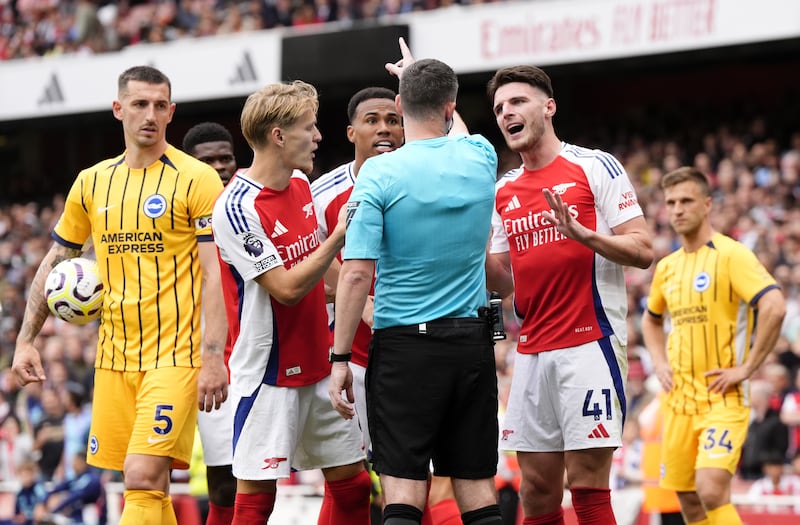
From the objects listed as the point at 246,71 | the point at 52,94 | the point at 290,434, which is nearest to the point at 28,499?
the point at 290,434

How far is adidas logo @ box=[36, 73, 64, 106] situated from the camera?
26047 mm

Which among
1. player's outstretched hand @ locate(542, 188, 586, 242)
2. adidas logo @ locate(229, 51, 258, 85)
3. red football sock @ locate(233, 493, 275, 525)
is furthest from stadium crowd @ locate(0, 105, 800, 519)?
player's outstretched hand @ locate(542, 188, 586, 242)

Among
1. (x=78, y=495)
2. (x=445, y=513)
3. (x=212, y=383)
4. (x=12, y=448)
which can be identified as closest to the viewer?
(x=212, y=383)

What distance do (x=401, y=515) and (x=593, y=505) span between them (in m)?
1.40

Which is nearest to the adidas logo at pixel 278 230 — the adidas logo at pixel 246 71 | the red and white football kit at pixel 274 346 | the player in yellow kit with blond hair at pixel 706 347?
the red and white football kit at pixel 274 346

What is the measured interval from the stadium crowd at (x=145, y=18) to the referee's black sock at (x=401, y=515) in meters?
17.2

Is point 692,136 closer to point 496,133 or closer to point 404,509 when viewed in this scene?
point 496,133

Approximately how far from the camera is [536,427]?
22.3ft

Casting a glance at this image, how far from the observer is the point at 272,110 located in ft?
20.6

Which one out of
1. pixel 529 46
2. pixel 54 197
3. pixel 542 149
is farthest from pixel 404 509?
pixel 54 197

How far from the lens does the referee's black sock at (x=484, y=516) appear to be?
18.7 ft

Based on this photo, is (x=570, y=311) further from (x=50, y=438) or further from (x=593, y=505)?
(x=50, y=438)

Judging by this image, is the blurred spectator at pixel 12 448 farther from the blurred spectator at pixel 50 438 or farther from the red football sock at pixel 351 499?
the red football sock at pixel 351 499

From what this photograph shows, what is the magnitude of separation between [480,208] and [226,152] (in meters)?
2.92
